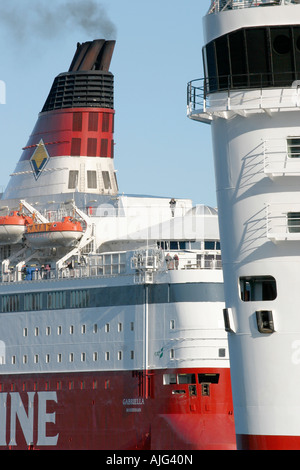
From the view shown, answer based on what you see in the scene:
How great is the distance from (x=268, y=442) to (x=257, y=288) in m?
4.33

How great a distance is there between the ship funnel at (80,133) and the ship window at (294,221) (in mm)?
43647

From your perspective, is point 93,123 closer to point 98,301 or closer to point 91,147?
point 91,147

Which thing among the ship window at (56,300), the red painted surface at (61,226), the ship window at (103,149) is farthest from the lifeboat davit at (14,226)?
the ship window at (103,149)

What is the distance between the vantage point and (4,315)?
77062 mm

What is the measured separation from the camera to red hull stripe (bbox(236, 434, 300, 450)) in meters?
37.2

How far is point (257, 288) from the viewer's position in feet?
125

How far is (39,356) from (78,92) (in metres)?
17.5

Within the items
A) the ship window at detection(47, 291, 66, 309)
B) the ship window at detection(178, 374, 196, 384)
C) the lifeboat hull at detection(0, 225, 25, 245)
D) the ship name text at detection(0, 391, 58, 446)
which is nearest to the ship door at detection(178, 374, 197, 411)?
the ship window at detection(178, 374, 196, 384)

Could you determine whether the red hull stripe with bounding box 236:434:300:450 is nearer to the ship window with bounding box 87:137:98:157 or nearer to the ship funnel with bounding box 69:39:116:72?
the ship window with bounding box 87:137:98:157

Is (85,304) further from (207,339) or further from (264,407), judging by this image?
(264,407)

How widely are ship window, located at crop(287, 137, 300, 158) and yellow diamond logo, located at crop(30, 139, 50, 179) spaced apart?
4544 cm

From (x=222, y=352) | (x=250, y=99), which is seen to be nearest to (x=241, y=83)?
(x=250, y=99)

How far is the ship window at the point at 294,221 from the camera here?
37.9 meters
